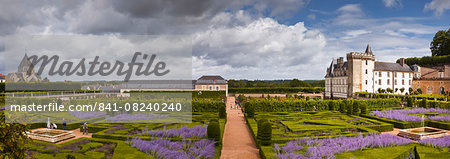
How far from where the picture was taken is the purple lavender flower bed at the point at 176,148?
958cm

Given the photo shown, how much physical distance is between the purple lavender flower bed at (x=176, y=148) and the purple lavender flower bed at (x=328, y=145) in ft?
9.81

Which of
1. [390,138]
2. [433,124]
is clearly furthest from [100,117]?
[433,124]

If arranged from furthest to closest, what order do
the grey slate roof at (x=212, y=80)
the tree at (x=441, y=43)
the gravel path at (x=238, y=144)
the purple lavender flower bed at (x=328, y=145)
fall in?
the tree at (x=441, y=43) < the grey slate roof at (x=212, y=80) < the gravel path at (x=238, y=144) < the purple lavender flower bed at (x=328, y=145)

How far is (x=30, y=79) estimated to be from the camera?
46.8 metres

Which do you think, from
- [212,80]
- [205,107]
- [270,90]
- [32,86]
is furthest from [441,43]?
[32,86]

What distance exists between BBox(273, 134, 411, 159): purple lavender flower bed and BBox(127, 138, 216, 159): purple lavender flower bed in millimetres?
2989

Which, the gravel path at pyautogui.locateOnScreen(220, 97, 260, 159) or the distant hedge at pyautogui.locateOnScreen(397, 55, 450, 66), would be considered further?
the distant hedge at pyautogui.locateOnScreen(397, 55, 450, 66)

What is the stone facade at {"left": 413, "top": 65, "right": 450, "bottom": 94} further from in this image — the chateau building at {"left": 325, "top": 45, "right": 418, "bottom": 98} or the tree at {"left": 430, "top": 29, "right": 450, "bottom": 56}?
the tree at {"left": 430, "top": 29, "right": 450, "bottom": 56}

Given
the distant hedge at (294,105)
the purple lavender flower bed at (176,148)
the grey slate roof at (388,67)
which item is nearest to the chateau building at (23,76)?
the distant hedge at (294,105)

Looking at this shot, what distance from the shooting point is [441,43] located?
61.5 metres

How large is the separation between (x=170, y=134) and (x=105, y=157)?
385 centimetres

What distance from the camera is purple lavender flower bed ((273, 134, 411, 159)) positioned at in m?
9.78

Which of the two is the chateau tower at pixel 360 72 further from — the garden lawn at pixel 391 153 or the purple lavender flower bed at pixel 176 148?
the purple lavender flower bed at pixel 176 148

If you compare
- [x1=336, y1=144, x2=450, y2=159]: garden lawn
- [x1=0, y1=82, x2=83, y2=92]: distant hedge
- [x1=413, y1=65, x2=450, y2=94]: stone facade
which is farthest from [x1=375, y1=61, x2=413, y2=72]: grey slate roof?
[x1=0, y1=82, x2=83, y2=92]: distant hedge
